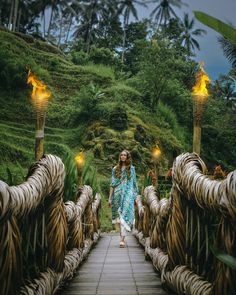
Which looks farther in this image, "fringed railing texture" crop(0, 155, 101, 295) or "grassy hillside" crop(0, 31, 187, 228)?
"grassy hillside" crop(0, 31, 187, 228)

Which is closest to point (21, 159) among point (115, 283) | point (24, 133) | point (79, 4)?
point (24, 133)

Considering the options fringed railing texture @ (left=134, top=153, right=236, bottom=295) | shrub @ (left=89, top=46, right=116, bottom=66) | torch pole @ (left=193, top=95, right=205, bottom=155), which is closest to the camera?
fringed railing texture @ (left=134, top=153, right=236, bottom=295)

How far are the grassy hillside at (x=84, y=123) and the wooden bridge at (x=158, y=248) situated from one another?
32.0ft

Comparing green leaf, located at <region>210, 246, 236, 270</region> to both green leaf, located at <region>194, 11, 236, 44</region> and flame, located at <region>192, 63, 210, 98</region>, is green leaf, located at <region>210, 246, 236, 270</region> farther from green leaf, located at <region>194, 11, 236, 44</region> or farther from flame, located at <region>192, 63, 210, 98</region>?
flame, located at <region>192, 63, 210, 98</region>

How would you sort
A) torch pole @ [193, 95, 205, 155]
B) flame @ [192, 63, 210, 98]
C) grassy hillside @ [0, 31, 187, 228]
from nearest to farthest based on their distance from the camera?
1. torch pole @ [193, 95, 205, 155]
2. flame @ [192, 63, 210, 98]
3. grassy hillside @ [0, 31, 187, 228]

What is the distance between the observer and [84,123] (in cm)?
1952

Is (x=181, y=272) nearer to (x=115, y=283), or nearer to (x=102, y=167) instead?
(x=115, y=283)

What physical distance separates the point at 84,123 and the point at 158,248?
54.8 ft

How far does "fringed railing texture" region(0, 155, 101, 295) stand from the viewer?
50.8 inches

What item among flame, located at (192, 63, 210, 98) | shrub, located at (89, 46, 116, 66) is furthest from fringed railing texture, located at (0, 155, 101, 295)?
shrub, located at (89, 46, 116, 66)

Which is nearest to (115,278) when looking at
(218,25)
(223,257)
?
(223,257)

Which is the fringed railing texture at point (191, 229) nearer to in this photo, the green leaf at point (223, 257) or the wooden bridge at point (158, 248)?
the wooden bridge at point (158, 248)

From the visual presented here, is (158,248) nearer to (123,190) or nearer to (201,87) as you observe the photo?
(201,87)

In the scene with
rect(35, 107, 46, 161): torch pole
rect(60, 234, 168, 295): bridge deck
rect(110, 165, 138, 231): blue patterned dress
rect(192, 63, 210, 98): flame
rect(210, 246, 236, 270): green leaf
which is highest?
rect(192, 63, 210, 98): flame
